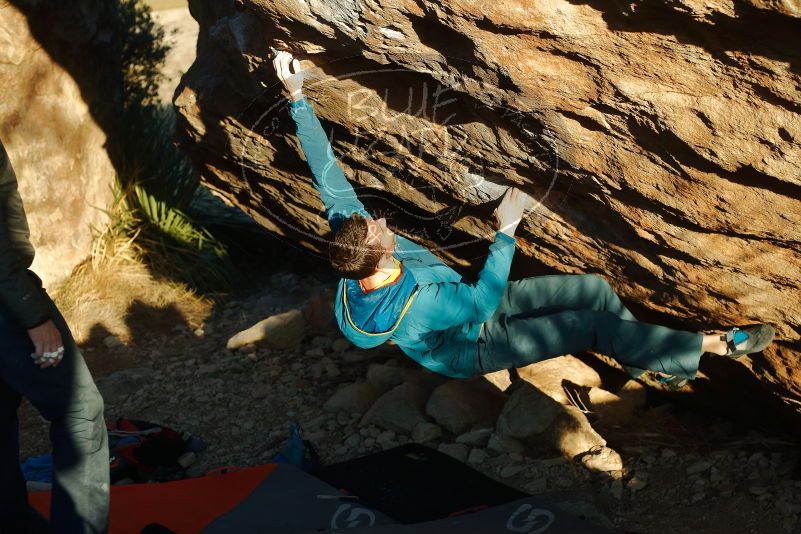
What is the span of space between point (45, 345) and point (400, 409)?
1981 mm

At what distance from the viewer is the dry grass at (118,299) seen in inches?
233

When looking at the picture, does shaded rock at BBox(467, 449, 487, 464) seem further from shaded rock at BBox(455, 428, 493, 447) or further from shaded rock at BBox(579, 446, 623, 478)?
shaded rock at BBox(579, 446, 623, 478)

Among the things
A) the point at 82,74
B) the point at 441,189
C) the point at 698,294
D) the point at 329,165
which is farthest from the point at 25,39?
the point at 698,294

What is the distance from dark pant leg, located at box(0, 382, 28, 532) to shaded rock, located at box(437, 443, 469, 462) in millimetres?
1845

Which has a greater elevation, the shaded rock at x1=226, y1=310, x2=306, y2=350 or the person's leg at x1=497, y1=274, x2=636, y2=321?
the person's leg at x1=497, y1=274, x2=636, y2=321

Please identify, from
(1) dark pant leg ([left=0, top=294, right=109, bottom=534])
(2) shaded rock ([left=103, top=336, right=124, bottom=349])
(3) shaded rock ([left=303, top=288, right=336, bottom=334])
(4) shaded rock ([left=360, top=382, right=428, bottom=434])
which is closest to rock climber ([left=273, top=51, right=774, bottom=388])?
(4) shaded rock ([left=360, top=382, right=428, bottom=434])

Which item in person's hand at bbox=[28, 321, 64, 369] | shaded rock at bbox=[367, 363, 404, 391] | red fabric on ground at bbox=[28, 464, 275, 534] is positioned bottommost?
shaded rock at bbox=[367, 363, 404, 391]

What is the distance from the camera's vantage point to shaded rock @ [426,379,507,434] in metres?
4.54

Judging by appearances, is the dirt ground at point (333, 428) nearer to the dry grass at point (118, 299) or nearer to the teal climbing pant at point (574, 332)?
the dry grass at point (118, 299)

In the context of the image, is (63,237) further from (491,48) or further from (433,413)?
(491,48)

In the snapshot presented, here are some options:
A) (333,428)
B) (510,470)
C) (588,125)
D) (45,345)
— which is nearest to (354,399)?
(333,428)

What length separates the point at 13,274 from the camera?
3.11 meters

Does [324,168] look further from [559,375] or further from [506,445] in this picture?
[559,375]

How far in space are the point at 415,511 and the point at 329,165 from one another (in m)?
1.48
